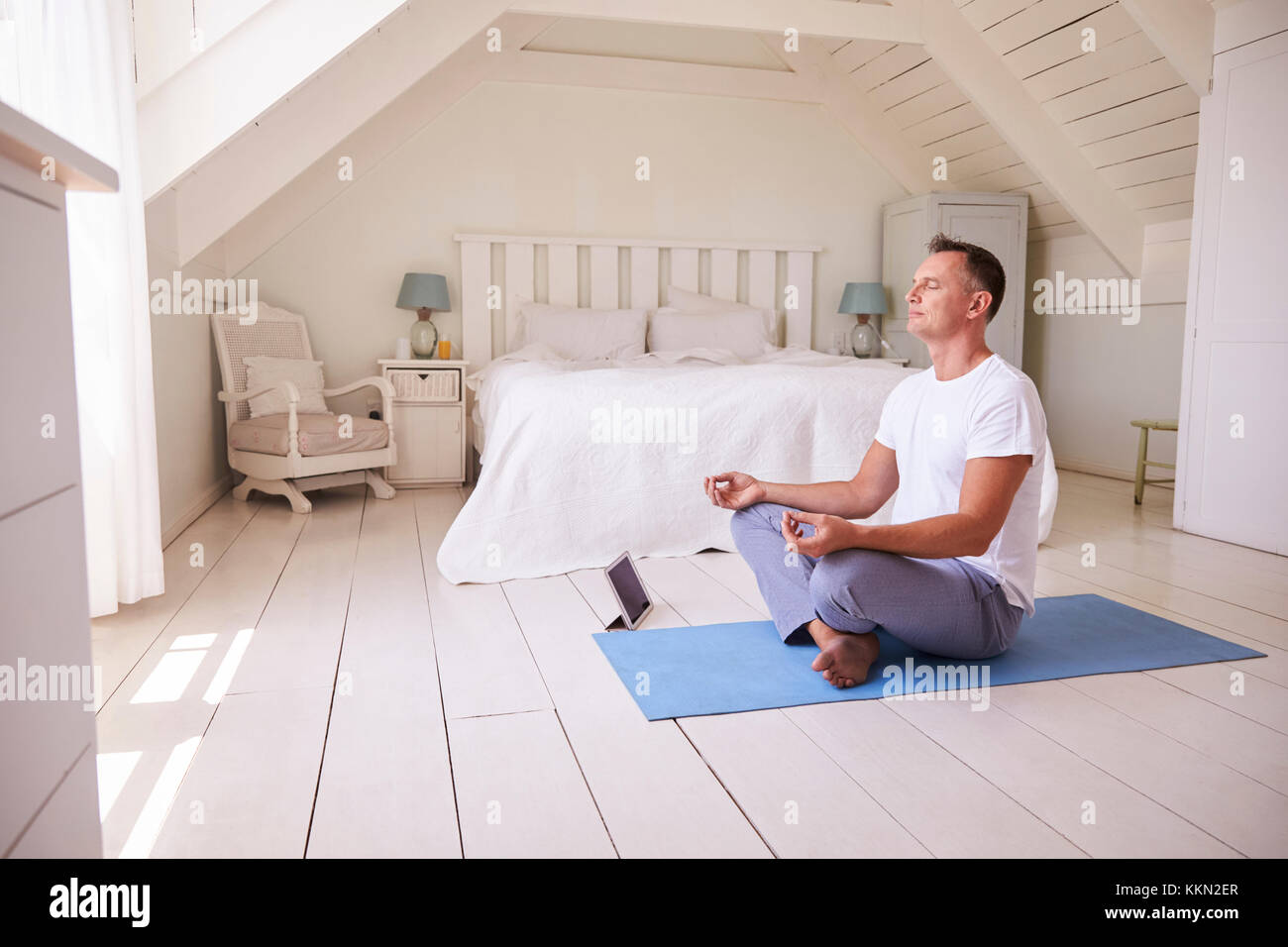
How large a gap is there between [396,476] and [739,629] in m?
2.75

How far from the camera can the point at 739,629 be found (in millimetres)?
2381

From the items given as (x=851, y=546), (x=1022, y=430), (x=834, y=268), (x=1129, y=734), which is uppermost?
(x=834, y=268)

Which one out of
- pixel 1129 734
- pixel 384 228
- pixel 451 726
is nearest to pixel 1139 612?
pixel 1129 734

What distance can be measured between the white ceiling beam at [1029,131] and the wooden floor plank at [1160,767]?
3.65 meters

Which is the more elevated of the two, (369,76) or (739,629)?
(369,76)

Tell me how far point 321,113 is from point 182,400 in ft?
4.49

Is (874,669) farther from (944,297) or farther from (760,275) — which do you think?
(760,275)

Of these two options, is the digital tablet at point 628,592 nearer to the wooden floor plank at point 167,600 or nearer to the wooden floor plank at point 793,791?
the wooden floor plank at point 793,791

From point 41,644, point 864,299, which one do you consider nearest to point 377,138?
point 864,299

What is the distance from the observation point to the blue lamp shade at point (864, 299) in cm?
546

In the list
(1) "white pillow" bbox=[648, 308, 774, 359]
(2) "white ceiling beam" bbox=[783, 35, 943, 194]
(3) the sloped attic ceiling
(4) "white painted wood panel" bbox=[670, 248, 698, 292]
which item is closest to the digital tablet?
(3) the sloped attic ceiling

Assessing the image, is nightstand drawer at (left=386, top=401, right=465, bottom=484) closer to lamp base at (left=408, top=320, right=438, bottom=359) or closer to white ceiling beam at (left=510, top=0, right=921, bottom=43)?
lamp base at (left=408, top=320, right=438, bottom=359)

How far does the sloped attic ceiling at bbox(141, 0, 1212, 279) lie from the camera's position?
3.88 metres

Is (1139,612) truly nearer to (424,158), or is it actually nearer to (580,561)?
(580,561)
